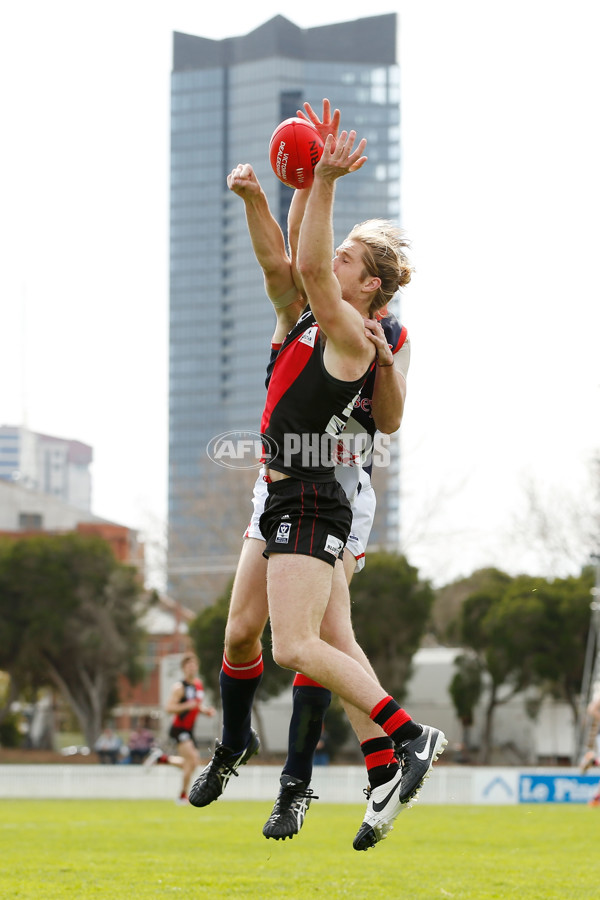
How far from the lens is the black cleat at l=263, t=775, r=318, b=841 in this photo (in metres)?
5.79

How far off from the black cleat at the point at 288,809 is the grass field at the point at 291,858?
4.23 feet

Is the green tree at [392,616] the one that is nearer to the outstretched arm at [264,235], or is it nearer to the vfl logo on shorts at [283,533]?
the outstretched arm at [264,235]

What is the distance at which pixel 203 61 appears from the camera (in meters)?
172

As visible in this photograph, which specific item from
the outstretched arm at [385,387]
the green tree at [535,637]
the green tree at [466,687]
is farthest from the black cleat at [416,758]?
the green tree at [466,687]

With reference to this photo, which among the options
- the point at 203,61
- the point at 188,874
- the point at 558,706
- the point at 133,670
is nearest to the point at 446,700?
the point at 558,706

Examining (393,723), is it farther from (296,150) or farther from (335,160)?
(296,150)

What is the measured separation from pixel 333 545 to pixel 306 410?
682 millimetres

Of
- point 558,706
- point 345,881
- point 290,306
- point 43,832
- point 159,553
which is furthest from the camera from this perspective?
point 159,553

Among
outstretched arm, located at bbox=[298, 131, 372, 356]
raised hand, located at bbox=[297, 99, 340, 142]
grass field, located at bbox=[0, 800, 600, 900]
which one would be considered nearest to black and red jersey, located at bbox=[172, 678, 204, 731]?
grass field, located at bbox=[0, 800, 600, 900]

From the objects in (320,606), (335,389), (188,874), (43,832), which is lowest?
(43,832)

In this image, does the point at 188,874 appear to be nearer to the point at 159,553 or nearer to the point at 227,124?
the point at 159,553

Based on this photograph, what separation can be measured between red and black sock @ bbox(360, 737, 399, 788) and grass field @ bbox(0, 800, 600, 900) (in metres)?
1.62

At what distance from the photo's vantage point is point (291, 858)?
35.4 feet

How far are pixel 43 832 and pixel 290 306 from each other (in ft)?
32.5
